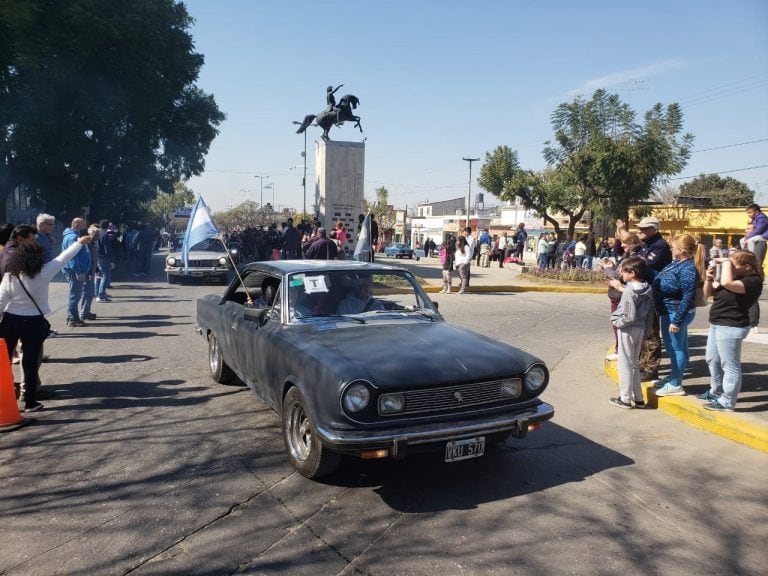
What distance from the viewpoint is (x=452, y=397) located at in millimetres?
4020

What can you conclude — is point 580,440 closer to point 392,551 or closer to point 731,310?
point 731,310

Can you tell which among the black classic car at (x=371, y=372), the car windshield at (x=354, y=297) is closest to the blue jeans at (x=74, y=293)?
the black classic car at (x=371, y=372)

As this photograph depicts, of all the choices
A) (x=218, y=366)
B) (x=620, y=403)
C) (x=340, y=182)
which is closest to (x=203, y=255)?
(x=340, y=182)

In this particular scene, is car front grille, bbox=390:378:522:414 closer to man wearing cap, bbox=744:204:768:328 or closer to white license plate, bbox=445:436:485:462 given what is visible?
white license plate, bbox=445:436:485:462

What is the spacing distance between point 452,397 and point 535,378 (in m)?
0.75

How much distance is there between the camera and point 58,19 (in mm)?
23344

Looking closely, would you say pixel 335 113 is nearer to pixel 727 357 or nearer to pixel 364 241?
A: pixel 364 241

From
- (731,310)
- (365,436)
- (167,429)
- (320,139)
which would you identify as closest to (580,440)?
(731,310)

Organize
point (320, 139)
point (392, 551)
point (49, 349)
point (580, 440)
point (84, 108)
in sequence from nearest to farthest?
point (392, 551) < point (580, 440) < point (49, 349) < point (320, 139) < point (84, 108)

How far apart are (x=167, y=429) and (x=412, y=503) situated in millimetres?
2525

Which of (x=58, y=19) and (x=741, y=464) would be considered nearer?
(x=741, y=464)

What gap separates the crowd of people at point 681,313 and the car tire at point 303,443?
10.9ft

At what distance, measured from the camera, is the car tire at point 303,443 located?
408 centimetres

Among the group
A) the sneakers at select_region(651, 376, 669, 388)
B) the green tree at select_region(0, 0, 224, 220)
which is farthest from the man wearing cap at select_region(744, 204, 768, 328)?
the green tree at select_region(0, 0, 224, 220)
